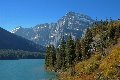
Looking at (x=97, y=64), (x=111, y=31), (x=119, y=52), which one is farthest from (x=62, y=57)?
(x=119, y=52)

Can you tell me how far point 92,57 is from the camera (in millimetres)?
88250

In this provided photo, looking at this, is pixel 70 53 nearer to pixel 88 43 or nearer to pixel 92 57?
pixel 88 43

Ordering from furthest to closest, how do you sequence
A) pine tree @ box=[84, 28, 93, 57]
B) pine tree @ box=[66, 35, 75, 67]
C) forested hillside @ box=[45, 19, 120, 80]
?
1. pine tree @ box=[66, 35, 75, 67]
2. pine tree @ box=[84, 28, 93, 57]
3. forested hillside @ box=[45, 19, 120, 80]

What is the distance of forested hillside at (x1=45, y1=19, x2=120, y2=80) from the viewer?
57.2 m

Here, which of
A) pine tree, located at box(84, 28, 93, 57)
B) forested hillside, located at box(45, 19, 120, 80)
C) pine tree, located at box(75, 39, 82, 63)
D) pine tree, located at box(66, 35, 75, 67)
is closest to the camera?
forested hillside, located at box(45, 19, 120, 80)

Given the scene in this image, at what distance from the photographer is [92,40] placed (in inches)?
4653

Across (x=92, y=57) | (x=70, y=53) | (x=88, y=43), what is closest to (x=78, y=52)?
(x=70, y=53)

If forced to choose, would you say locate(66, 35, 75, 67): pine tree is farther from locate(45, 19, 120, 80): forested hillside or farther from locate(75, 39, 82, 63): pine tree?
locate(75, 39, 82, 63): pine tree

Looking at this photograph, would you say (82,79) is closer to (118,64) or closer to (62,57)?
(118,64)

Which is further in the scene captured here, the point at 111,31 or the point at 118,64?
the point at 111,31

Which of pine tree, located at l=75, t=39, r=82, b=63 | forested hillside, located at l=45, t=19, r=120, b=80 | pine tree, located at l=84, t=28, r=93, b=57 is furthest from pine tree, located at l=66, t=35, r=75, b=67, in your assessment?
pine tree, located at l=84, t=28, r=93, b=57

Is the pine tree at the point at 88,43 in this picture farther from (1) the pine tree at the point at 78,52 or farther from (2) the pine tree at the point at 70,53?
(2) the pine tree at the point at 70,53

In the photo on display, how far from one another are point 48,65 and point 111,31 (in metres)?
62.0

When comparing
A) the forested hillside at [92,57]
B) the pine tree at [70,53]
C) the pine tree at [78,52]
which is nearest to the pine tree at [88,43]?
the forested hillside at [92,57]
